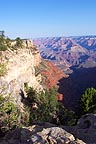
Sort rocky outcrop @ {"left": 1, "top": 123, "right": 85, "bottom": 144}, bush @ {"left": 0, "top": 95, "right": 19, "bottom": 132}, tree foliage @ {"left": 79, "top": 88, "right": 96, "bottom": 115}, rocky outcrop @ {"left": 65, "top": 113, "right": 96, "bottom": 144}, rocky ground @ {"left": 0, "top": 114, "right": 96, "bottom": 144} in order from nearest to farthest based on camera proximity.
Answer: rocky outcrop @ {"left": 1, "top": 123, "right": 85, "bottom": 144}, rocky ground @ {"left": 0, "top": 114, "right": 96, "bottom": 144}, rocky outcrop @ {"left": 65, "top": 113, "right": 96, "bottom": 144}, bush @ {"left": 0, "top": 95, "right": 19, "bottom": 132}, tree foliage @ {"left": 79, "top": 88, "right": 96, "bottom": 115}

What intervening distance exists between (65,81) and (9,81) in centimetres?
9380

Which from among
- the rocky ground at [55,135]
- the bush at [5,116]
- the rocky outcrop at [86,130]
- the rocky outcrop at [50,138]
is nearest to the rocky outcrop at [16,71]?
the bush at [5,116]

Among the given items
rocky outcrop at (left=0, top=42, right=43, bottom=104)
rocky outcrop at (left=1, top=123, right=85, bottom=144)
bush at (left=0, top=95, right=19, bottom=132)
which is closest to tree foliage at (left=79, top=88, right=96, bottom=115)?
rocky outcrop at (left=0, top=42, right=43, bottom=104)

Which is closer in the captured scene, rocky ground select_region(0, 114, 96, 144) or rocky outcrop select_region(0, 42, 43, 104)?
rocky ground select_region(0, 114, 96, 144)

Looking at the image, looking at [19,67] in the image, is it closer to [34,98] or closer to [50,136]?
[34,98]

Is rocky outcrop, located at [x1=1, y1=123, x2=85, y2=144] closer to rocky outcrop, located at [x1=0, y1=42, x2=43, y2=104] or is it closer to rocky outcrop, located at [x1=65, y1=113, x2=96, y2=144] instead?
rocky outcrop, located at [x1=65, y1=113, x2=96, y2=144]

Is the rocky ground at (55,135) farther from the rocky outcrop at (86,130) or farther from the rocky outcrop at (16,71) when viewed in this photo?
the rocky outcrop at (16,71)

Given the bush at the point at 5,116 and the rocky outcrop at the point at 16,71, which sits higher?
the rocky outcrop at the point at 16,71

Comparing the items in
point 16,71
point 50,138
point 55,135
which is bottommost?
point 50,138

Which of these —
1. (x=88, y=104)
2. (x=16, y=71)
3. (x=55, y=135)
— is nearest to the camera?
(x=55, y=135)

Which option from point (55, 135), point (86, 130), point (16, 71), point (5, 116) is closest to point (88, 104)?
point (16, 71)

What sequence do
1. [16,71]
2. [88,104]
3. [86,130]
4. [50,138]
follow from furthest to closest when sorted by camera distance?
[16,71] < [88,104] < [86,130] < [50,138]

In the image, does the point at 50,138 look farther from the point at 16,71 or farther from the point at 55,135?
the point at 16,71

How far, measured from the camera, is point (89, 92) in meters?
69.4
